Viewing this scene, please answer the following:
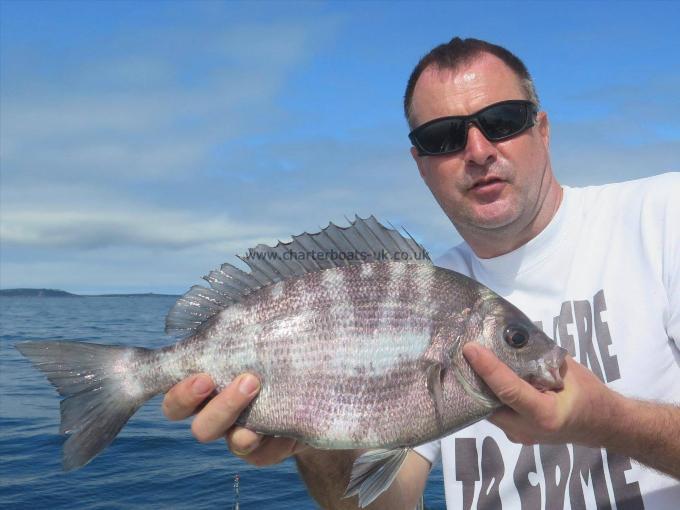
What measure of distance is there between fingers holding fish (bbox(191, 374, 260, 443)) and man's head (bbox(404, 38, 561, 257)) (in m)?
1.88

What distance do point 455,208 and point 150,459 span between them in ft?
31.2

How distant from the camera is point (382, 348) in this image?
310 cm

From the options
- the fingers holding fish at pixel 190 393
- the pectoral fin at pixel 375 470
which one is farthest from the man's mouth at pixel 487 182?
the fingers holding fish at pixel 190 393

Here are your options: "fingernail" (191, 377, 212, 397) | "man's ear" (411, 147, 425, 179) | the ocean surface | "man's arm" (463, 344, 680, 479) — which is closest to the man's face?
"man's ear" (411, 147, 425, 179)

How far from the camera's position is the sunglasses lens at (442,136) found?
403 cm

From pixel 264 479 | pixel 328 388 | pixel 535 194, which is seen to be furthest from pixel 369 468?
pixel 264 479

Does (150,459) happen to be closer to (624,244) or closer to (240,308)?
(240,308)

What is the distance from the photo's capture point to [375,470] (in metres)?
3.11

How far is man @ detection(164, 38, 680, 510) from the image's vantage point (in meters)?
3.39

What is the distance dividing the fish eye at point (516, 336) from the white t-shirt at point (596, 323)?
0.93 metres

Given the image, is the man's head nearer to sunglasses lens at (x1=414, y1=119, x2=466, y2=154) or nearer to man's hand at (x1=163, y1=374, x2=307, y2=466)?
sunglasses lens at (x1=414, y1=119, x2=466, y2=154)

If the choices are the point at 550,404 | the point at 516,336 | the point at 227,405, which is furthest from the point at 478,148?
the point at 227,405

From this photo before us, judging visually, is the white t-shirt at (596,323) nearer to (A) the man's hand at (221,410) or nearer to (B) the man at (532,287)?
(B) the man at (532,287)

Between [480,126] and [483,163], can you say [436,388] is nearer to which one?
[483,163]
